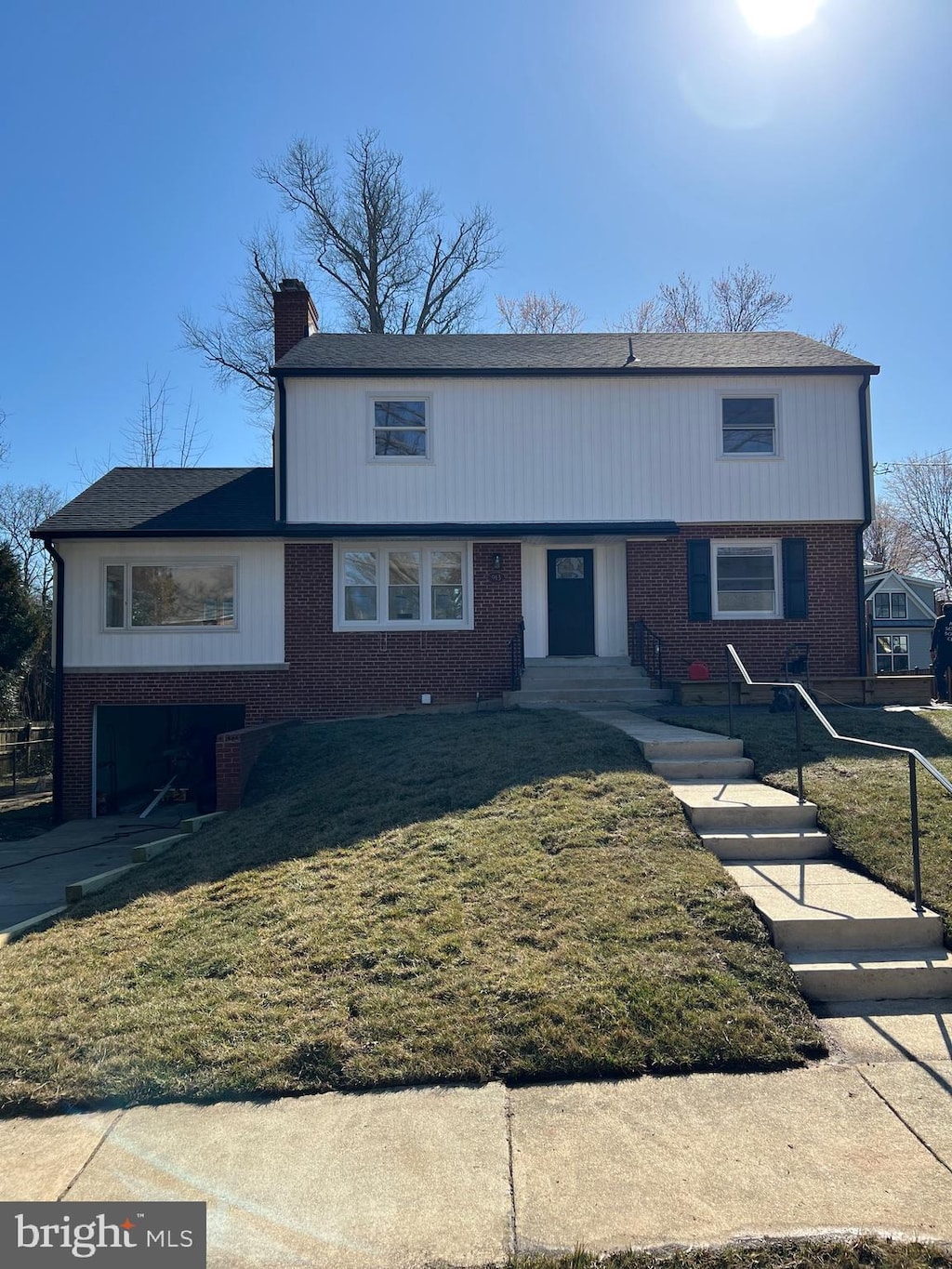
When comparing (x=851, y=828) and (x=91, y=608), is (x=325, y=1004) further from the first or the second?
(x=91, y=608)

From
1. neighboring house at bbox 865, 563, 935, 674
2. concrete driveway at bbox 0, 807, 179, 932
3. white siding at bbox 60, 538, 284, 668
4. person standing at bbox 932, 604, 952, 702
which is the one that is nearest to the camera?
concrete driveway at bbox 0, 807, 179, 932

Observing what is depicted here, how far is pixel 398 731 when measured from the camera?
1146 cm

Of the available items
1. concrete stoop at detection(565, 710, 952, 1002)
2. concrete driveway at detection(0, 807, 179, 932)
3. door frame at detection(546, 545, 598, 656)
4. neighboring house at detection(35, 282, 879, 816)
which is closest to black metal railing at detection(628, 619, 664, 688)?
neighboring house at detection(35, 282, 879, 816)

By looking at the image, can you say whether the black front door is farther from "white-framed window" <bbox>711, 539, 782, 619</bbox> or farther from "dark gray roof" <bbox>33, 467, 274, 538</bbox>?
"dark gray roof" <bbox>33, 467, 274, 538</bbox>

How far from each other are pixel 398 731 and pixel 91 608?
633 centimetres

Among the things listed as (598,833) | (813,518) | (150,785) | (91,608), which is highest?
(813,518)

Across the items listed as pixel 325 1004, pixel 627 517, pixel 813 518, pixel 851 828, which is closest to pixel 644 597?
pixel 627 517

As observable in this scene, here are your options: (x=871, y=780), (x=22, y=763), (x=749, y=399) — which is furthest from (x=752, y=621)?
(x=22, y=763)

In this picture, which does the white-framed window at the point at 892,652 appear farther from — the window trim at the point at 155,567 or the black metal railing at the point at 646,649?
the window trim at the point at 155,567

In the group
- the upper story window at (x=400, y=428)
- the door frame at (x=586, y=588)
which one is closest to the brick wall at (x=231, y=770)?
the door frame at (x=586, y=588)

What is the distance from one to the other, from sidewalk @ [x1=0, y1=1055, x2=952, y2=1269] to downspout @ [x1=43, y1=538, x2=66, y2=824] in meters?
11.0

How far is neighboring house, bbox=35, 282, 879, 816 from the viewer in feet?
46.3

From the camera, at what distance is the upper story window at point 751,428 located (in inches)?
582

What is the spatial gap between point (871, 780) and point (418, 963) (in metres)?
4.78
